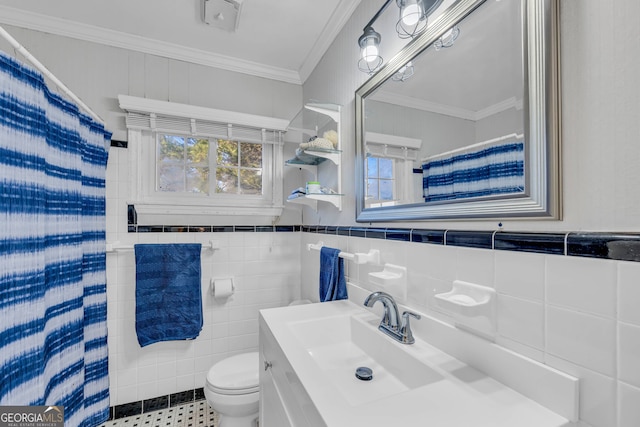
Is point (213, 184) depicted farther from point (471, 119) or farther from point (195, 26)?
point (471, 119)

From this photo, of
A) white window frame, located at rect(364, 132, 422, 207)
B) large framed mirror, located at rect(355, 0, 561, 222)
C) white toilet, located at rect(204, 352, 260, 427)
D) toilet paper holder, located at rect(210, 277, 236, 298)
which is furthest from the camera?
toilet paper holder, located at rect(210, 277, 236, 298)

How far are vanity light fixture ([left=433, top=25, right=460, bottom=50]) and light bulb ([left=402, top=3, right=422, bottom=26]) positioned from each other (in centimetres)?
11

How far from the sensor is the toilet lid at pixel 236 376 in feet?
4.80

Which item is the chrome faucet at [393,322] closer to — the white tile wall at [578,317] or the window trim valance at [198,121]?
the white tile wall at [578,317]

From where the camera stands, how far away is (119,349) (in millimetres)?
1793

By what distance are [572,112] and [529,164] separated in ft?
0.43

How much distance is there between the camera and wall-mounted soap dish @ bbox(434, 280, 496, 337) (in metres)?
0.76

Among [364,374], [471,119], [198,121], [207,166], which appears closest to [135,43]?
[198,121]

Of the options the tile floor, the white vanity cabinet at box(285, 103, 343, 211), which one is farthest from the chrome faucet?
the tile floor

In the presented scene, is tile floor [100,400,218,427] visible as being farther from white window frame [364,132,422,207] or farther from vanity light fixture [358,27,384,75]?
vanity light fixture [358,27,384,75]

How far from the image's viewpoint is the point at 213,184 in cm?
206

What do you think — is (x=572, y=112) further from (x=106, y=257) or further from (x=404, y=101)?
(x=106, y=257)

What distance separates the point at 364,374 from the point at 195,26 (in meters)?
2.10

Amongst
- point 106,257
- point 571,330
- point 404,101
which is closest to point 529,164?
point 571,330
